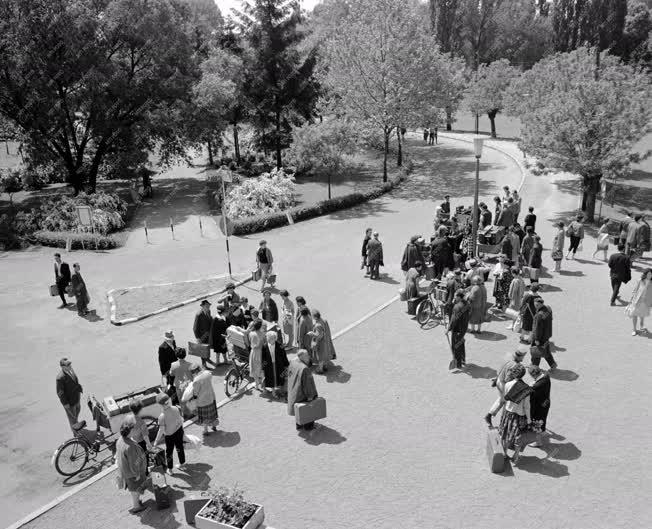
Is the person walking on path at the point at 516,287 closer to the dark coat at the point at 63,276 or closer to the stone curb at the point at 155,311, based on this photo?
the stone curb at the point at 155,311

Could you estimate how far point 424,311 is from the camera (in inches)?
628

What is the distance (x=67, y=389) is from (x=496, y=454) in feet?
25.7

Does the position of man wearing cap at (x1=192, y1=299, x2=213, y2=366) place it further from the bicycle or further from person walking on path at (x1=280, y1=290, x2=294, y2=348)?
the bicycle

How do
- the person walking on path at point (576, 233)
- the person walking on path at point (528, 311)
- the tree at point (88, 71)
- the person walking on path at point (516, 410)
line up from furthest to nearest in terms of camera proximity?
the tree at point (88, 71) < the person walking on path at point (576, 233) < the person walking on path at point (528, 311) < the person walking on path at point (516, 410)

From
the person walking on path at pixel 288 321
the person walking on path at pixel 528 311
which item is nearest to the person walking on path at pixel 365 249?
the person walking on path at pixel 288 321

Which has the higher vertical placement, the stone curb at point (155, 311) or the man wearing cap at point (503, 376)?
the man wearing cap at point (503, 376)

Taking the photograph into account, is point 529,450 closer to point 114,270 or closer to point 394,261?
point 394,261

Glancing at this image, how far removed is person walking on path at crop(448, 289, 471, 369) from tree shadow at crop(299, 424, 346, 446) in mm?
3634

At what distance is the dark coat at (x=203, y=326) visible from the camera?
13641 millimetres

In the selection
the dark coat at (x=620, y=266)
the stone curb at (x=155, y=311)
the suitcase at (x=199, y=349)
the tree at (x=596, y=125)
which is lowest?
the stone curb at (x=155, y=311)

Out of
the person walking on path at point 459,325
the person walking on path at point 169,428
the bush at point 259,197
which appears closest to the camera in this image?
the person walking on path at point 169,428

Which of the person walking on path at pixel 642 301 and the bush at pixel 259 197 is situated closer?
the person walking on path at pixel 642 301

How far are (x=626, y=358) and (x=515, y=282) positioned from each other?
330 cm

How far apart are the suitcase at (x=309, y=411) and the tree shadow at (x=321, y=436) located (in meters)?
0.28
